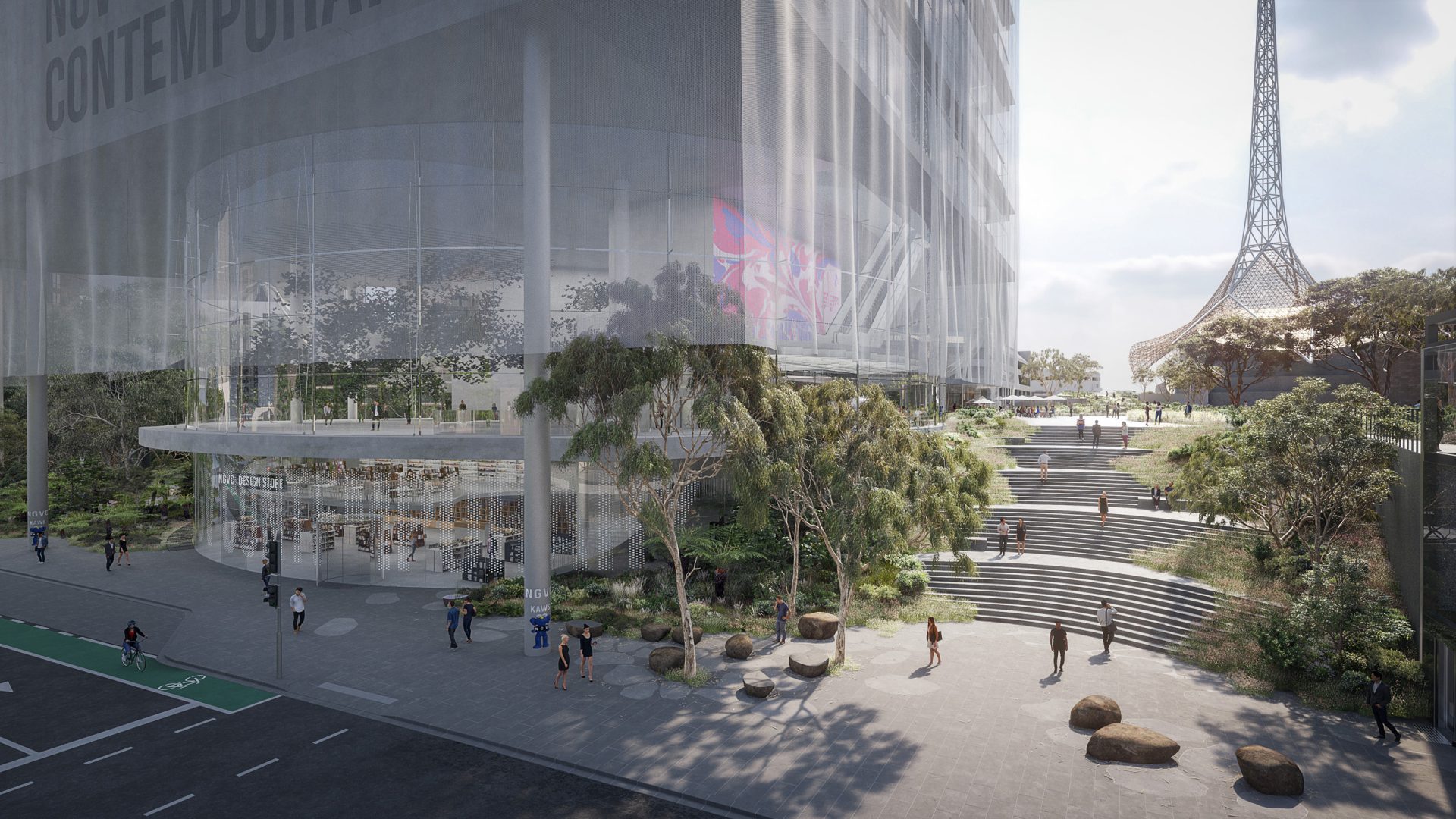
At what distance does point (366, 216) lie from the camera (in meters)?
25.1

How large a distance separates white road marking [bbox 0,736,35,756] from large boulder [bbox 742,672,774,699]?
13.2 m

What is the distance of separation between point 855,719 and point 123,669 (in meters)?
17.7

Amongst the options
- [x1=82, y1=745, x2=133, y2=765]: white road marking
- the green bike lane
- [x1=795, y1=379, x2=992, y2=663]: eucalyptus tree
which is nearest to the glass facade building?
[x1=795, y1=379, x2=992, y2=663]: eucalyptus tree

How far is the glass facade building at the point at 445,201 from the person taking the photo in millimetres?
20328

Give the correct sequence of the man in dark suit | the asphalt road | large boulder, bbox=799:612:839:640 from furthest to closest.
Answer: large boulder, bbox=799:612:839:640, the man in dark suit, the asphalt road

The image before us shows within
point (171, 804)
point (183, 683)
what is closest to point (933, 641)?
point (171, 804)

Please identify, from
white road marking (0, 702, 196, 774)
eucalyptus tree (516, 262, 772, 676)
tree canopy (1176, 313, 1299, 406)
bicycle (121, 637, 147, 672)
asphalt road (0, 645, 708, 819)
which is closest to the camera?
asphalt road (0, 645, 708, 819)

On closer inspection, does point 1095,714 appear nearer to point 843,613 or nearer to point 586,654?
point 843,613

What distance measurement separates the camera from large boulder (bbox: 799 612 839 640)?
2053 centimetres

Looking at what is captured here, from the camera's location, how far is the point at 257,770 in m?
12.7

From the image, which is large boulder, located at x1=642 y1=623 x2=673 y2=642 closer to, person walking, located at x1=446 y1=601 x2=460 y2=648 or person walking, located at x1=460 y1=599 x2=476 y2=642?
person walking, located at x1=460 y1=599 x2=476 y2=642

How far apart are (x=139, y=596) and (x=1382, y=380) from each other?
7157 centimetres

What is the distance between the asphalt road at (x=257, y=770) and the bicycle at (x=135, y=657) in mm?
2189

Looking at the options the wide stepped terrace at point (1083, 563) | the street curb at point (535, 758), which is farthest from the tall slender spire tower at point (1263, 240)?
the street curb at point (535, 758)
